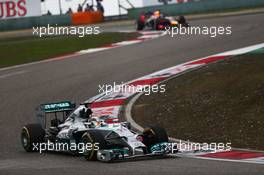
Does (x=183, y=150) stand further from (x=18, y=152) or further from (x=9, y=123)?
(x=9, y=123)

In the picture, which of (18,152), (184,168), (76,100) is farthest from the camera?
(76,100)

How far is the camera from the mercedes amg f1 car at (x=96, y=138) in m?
12.1

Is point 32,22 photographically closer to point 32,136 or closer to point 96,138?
point 32,136

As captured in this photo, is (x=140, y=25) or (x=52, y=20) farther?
(x=52, y=20)

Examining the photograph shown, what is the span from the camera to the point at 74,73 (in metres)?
23.5

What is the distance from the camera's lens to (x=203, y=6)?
49.0 meters

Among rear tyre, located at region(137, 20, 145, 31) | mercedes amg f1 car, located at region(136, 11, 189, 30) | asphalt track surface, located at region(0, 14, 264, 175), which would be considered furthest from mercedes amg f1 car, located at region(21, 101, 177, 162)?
rear tyre, located at region(137, 20, 145, 31)

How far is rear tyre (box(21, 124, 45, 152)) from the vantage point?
46.3 feet

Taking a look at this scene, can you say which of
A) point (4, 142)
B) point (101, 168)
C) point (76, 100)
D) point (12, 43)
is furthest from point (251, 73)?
point (12, 43)

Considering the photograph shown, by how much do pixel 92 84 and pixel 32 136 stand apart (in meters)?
7.23

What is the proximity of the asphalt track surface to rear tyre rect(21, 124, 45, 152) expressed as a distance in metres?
0.18

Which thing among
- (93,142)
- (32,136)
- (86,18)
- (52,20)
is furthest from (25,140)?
(86,18)

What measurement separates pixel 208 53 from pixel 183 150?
12684mm

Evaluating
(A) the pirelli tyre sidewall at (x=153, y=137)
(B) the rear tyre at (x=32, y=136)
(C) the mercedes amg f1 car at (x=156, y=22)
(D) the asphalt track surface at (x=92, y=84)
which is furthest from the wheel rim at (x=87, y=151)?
(C) the mercedes amg f1 car at (x=156, y=22)
